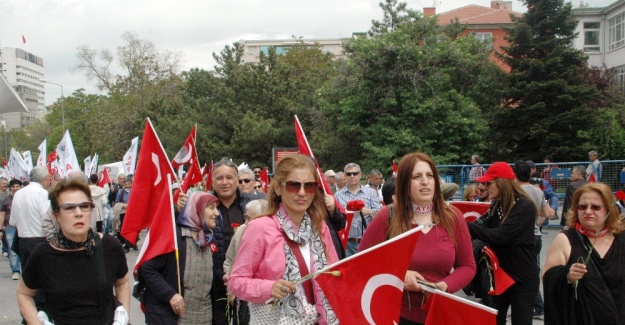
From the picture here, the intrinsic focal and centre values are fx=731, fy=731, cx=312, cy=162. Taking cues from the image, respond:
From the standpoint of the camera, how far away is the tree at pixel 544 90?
103ft

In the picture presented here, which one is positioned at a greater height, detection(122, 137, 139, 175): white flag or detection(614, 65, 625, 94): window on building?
detection(614, 65, 625, 94): window on building

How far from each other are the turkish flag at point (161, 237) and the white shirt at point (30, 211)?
207 inches

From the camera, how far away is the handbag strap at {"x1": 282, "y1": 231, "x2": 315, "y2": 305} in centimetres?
362

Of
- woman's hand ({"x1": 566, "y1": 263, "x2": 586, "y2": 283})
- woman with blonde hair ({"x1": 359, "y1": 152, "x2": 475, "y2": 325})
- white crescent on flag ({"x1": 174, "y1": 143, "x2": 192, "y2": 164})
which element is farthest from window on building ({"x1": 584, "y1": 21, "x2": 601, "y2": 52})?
woman with blonde hair ({"x1": 359, "y1": 152, "x2": 475, "y2": 325})

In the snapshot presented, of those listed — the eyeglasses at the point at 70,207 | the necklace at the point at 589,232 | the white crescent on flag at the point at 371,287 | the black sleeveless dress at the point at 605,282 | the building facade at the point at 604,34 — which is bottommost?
the black sleeveless dress at the point at 605,282

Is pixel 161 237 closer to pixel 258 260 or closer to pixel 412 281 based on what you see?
pixel 258 260

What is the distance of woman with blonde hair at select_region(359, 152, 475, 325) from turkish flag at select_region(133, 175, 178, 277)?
1.56 metres

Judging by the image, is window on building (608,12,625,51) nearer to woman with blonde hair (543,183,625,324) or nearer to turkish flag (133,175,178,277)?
woman with blonde hair (543,183,625,324)

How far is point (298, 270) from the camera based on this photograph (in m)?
3.61

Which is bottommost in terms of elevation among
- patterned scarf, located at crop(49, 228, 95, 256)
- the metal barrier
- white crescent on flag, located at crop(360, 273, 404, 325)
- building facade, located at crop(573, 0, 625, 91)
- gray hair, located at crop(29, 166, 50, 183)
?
the metal barrier

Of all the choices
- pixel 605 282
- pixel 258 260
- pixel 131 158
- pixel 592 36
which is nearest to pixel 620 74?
pixel 592 36

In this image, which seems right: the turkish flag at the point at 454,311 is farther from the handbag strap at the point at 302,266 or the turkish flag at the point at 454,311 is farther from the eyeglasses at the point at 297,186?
the eyeglasses at the point at 297,186

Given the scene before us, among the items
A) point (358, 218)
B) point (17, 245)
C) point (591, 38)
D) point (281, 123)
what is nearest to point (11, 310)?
point (17, 245)

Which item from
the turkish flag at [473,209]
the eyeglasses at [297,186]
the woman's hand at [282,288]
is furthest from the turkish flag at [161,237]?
the turkish flag at [473,209]
